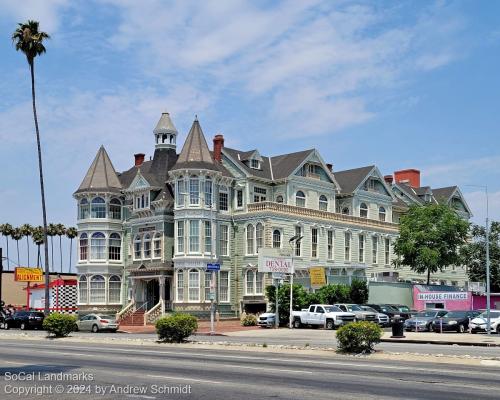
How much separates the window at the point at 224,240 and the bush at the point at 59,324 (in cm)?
2123

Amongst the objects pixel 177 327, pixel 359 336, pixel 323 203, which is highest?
pixel 323 203

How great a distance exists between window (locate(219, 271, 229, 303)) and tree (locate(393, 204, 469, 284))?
15550 mm

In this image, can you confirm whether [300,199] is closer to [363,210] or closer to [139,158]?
[363,210]

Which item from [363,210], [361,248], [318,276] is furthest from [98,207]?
[363,210]

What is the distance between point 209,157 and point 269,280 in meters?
11.0

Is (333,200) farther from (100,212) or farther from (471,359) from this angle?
(471,359)

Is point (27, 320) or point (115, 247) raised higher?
point (115, 247)

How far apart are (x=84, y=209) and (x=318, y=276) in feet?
74.8

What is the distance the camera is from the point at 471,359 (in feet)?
77.3

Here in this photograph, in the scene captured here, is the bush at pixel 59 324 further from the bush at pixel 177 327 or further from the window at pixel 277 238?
the window at pixel 277 238

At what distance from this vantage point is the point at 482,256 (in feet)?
255

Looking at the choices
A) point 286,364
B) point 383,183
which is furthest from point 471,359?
point 383,183

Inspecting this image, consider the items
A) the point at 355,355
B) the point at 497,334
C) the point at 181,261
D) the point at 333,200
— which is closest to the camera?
the point at 355,355

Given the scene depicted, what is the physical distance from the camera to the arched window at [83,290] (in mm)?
62750
